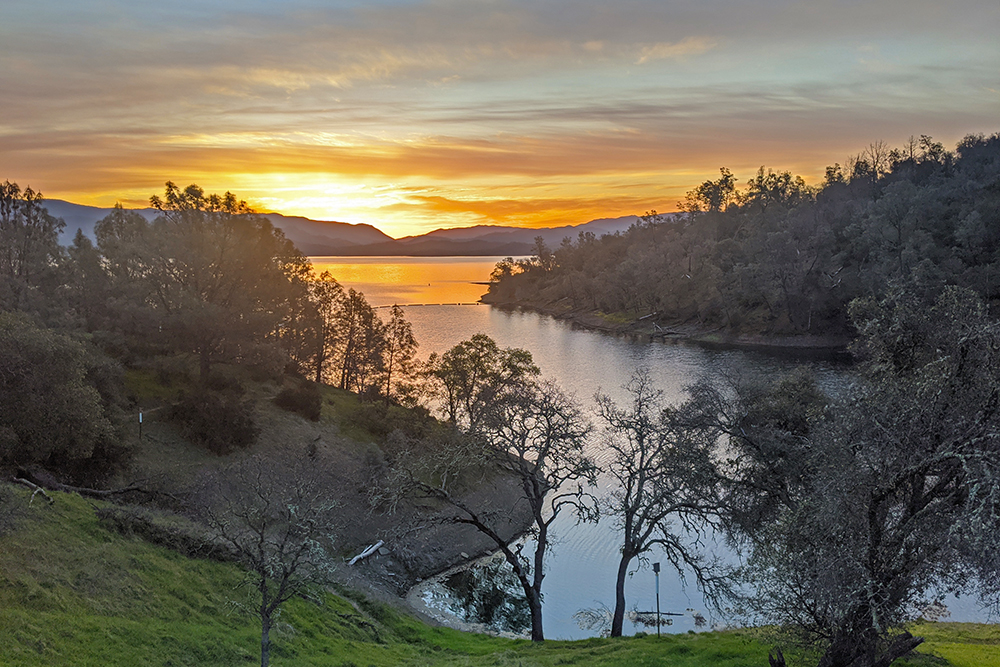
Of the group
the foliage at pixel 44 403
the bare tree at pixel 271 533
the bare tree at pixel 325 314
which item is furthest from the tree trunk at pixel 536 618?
the bare tree at pixel 325 314

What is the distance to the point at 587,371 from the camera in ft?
232

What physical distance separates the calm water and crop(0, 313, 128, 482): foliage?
65.0ft

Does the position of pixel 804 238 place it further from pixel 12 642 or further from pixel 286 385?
pixel 12 642

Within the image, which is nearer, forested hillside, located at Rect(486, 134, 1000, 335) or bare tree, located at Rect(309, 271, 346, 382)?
bare tree, located at Rect(309, 271, 346, 382)

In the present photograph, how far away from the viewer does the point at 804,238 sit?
307ft

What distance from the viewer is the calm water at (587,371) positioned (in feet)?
94.1

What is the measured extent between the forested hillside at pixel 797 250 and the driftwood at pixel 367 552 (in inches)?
1618

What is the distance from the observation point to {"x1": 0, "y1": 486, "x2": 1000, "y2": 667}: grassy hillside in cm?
1413

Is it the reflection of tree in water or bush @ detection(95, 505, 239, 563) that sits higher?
bush @ detection(95, 505, 239, 563)

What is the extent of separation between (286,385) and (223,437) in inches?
409

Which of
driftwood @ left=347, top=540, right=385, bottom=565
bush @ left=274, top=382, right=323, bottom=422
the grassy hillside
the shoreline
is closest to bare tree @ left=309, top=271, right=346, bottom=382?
bush @ left=274, top=382, right=323, bottom=422

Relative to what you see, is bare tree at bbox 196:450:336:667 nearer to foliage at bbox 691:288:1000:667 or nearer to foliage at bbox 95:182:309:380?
foliage at bbox 95:182:309:380

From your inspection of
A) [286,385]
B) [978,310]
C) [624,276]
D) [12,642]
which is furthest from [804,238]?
[12,642]

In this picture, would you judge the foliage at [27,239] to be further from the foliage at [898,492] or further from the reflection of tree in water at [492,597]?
the foliage at [898,492]
